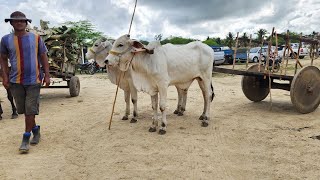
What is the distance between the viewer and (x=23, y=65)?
4.86m

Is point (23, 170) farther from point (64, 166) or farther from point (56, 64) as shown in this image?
point (56, 64)

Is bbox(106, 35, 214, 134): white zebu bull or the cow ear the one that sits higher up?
the cow ear

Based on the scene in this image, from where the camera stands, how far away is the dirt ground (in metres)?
4.18

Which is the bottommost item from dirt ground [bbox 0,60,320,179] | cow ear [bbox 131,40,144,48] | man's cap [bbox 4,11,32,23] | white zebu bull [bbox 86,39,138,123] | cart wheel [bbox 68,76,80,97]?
dirt ground [bbox 0,60,320,179]

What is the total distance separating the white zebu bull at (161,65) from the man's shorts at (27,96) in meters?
1.28

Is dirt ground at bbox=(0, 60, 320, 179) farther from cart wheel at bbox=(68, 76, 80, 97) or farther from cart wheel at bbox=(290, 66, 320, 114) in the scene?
cart wheel at bbox=(68, 76, 80, 97)

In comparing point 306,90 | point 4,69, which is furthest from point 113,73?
point 306,90

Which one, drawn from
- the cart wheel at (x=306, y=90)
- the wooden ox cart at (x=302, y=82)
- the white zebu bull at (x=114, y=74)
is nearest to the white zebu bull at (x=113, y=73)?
the white zebu bull at (x=114, y=74)

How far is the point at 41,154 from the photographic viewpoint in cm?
487

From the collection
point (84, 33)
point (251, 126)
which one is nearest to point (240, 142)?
point (251, 126)

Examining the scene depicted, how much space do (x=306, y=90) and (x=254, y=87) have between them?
158 cm

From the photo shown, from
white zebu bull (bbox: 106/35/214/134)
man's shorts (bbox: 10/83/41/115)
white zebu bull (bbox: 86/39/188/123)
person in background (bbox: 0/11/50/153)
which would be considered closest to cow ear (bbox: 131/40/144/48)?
white zebu bull (bbox: 106/35/214/134)

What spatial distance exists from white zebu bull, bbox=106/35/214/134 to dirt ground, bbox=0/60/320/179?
58 centimetres

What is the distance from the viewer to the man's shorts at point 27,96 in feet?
16.2
